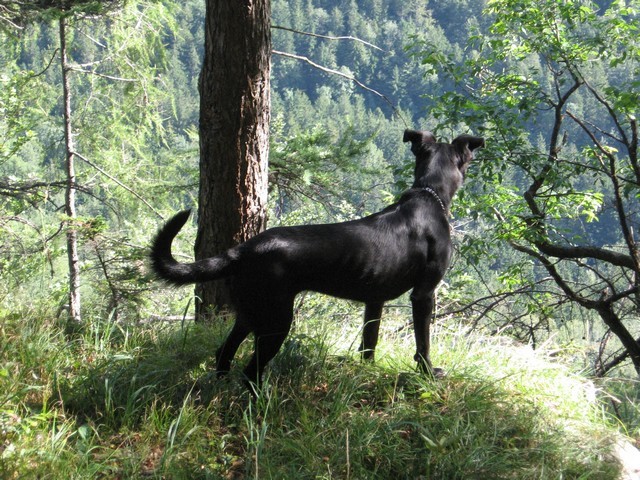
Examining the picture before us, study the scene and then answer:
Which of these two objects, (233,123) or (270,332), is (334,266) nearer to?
(270,332)

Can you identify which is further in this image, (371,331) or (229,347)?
(371,331)

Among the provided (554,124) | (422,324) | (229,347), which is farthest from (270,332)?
(554,124)

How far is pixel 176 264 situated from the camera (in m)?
3.82

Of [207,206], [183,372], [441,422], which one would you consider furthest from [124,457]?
[207,206]

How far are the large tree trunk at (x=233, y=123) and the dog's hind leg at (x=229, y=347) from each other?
93cm

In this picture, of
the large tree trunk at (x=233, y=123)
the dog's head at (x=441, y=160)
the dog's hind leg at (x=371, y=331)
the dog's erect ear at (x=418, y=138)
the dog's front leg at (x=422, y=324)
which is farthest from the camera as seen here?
the dog's erect ear at (x=418, y=138)

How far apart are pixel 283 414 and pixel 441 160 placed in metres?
2.35

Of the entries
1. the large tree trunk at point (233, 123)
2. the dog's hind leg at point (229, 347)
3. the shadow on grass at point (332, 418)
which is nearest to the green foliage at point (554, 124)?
the large tree trunk at point (233, 123)

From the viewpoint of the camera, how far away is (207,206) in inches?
215

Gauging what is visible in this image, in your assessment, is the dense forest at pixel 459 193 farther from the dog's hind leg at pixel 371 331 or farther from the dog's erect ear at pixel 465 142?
the dog's erect ear at pixel 465 142

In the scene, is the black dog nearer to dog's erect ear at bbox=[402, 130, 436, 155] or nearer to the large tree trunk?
dog's erect ear at bbox=[402, 130, 436, 155]

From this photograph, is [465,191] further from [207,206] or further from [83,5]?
[83,5]

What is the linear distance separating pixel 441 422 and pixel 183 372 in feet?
5.50

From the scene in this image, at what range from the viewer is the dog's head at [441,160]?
16.3ft
